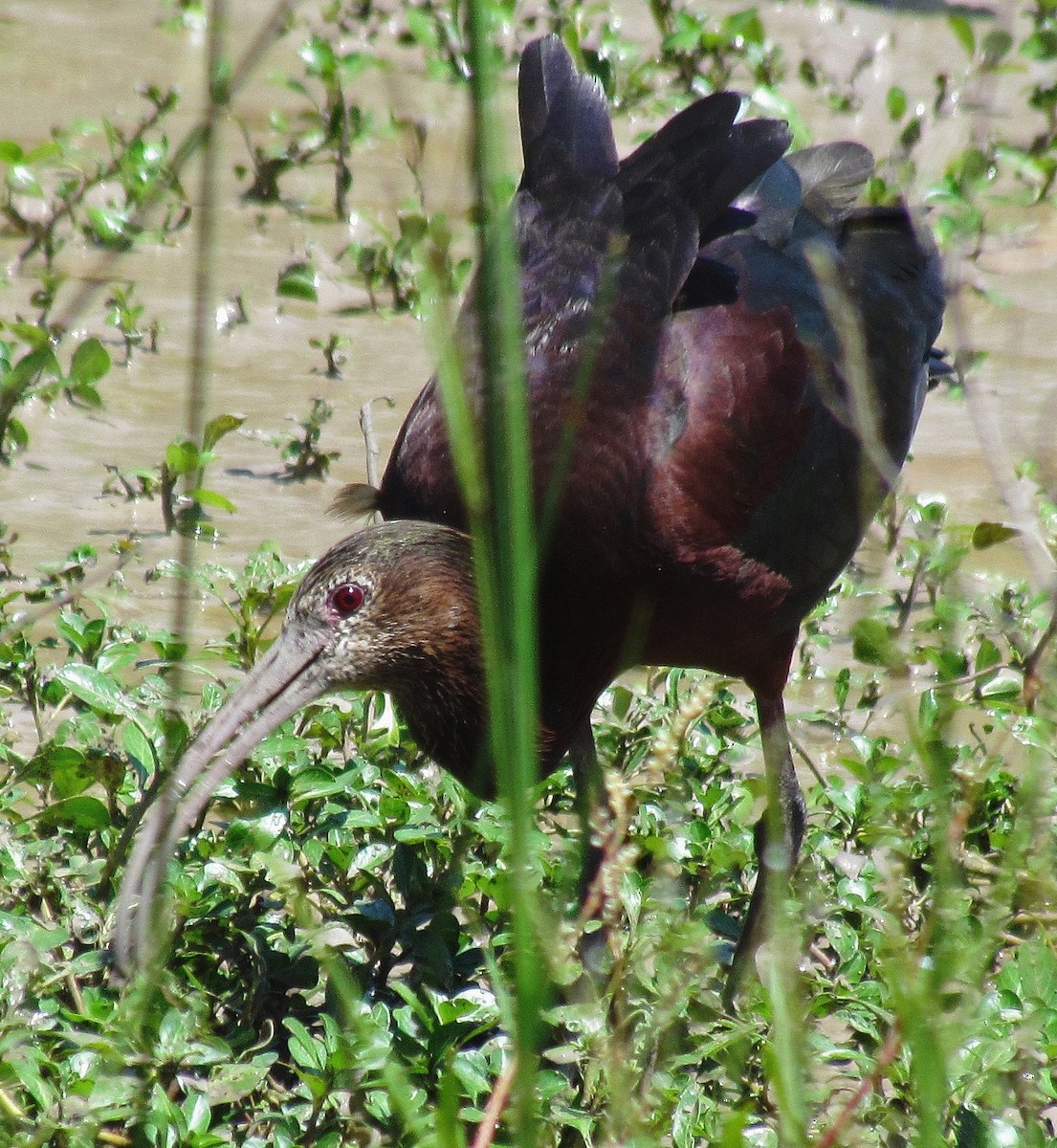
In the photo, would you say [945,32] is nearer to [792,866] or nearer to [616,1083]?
[792,866]

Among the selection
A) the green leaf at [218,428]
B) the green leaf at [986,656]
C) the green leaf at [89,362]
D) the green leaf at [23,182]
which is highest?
the green leaf at [23,182]

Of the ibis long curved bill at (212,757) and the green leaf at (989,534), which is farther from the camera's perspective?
the green leaf at (989,534)

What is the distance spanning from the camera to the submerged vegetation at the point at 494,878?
1.74 metres

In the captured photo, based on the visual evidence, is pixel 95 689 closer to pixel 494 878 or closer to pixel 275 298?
pixel 494 878

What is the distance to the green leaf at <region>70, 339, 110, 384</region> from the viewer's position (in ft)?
12.8

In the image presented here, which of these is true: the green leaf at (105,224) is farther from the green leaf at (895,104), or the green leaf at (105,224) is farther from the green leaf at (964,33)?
the green leaf at (964,33)

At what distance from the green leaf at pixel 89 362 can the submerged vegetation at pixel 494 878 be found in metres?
0.02

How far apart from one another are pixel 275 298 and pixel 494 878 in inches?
136

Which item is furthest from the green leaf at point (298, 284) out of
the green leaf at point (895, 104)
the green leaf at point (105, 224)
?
the green leaf at point (895, 104)

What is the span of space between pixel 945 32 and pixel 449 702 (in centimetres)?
602

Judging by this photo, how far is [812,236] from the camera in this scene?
3.91 m

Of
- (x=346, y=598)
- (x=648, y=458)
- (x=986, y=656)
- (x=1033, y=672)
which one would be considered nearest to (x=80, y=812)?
(x=346, y=598)

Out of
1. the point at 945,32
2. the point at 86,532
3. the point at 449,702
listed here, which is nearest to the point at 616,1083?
the point at 449,702

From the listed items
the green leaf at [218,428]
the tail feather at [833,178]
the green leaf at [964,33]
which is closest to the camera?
the tail feather at [833,178]
